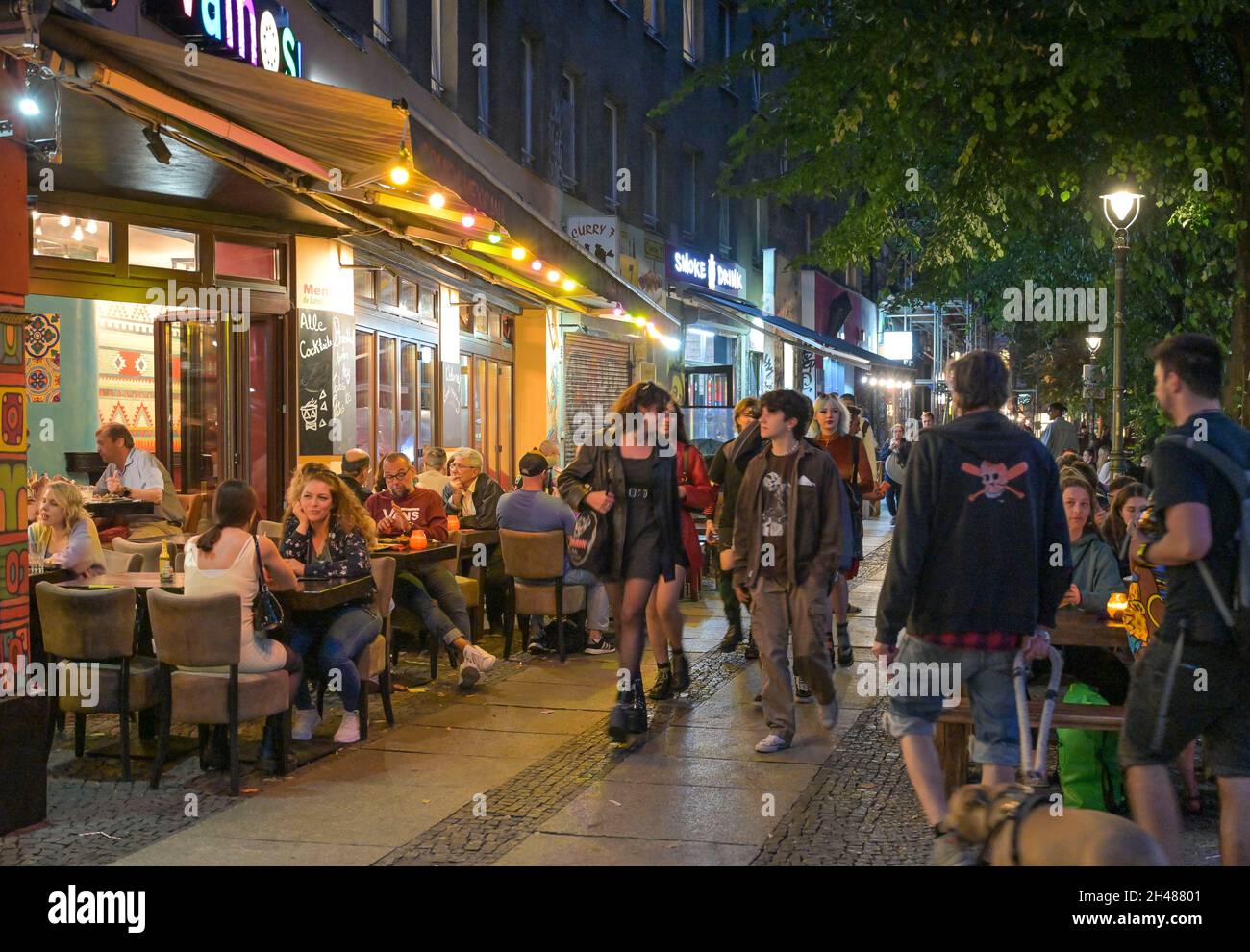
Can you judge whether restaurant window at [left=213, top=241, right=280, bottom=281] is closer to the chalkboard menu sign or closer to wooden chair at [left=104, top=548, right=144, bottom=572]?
the chalkboard menu sign

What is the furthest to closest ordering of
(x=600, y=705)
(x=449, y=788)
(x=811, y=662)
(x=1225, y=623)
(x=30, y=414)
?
(x=30, y=414)
(x=600, y=705)
(x=811, y=662)
(x=449, y=788)
(x=1225, y=623)

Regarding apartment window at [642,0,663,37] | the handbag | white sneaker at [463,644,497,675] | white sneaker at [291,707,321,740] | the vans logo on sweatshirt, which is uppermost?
apartment window at [642,0,663,37]

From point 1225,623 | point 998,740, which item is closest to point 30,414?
point 998,740

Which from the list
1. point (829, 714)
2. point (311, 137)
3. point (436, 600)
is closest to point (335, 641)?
point (436, 600)

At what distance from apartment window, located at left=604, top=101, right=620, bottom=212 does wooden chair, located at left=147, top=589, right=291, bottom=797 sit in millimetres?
16948

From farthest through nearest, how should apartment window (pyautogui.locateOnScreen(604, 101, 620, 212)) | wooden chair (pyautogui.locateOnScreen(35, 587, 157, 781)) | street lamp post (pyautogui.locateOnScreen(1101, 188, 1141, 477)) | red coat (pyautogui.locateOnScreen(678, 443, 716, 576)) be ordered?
apartment window (pyautogui.locateOnScreen(604, 101, 620, 212)), street lamp post (pyautogui.locateOnScreen(1101, 188, 1141, 477)), red coat (pyautogui.locateOnScreen(678, 443, 716, 576)), wooden chair (pyautogui.locateOnScreen(35, 587, 157, 781))

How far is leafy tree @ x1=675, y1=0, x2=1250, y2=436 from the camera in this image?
1223 centimetres

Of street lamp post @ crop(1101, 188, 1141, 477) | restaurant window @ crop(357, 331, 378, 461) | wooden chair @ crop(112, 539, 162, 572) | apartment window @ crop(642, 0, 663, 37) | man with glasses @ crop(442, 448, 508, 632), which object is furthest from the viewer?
apartment window @ crop(642, 0, 663, 37)

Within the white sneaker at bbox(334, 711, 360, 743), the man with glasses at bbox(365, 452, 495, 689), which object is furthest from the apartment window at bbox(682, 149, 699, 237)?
the white sneaker at bbox(334, 711, 360, 743)

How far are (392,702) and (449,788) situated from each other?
228cm

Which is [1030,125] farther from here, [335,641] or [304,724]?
[304,724]

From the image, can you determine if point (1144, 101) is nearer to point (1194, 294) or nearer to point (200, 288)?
point (1194, 294)

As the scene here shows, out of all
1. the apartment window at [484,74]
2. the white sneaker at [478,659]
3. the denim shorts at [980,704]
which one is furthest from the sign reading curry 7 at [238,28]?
the apartment window at [484,74]
